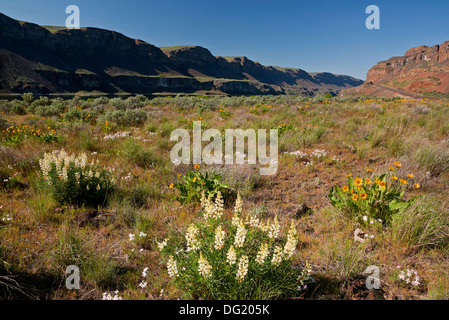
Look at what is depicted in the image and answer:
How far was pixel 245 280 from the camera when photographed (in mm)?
1810

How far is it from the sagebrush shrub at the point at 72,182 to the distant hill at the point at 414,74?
76.8m

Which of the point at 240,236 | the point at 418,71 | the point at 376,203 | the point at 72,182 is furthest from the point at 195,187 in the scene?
the point at 418,71

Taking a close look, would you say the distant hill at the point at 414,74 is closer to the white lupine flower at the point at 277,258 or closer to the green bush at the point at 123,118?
the green bush at the point at 123,118

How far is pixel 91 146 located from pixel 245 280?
650 centimetres

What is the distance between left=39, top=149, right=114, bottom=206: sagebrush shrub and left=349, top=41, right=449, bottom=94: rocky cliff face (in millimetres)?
103007

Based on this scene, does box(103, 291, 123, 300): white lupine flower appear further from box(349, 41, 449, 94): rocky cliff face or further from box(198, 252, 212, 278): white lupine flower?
box(349, 41, 449, 94): rocky cliff face

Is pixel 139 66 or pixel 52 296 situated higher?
pixel 139 66

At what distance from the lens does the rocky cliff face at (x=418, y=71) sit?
258 feet

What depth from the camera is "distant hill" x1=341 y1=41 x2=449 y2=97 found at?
75.5 metres

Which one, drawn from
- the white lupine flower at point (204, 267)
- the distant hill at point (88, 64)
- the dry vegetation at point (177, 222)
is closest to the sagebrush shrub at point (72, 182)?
the dry vegetation at point (177, 222)
